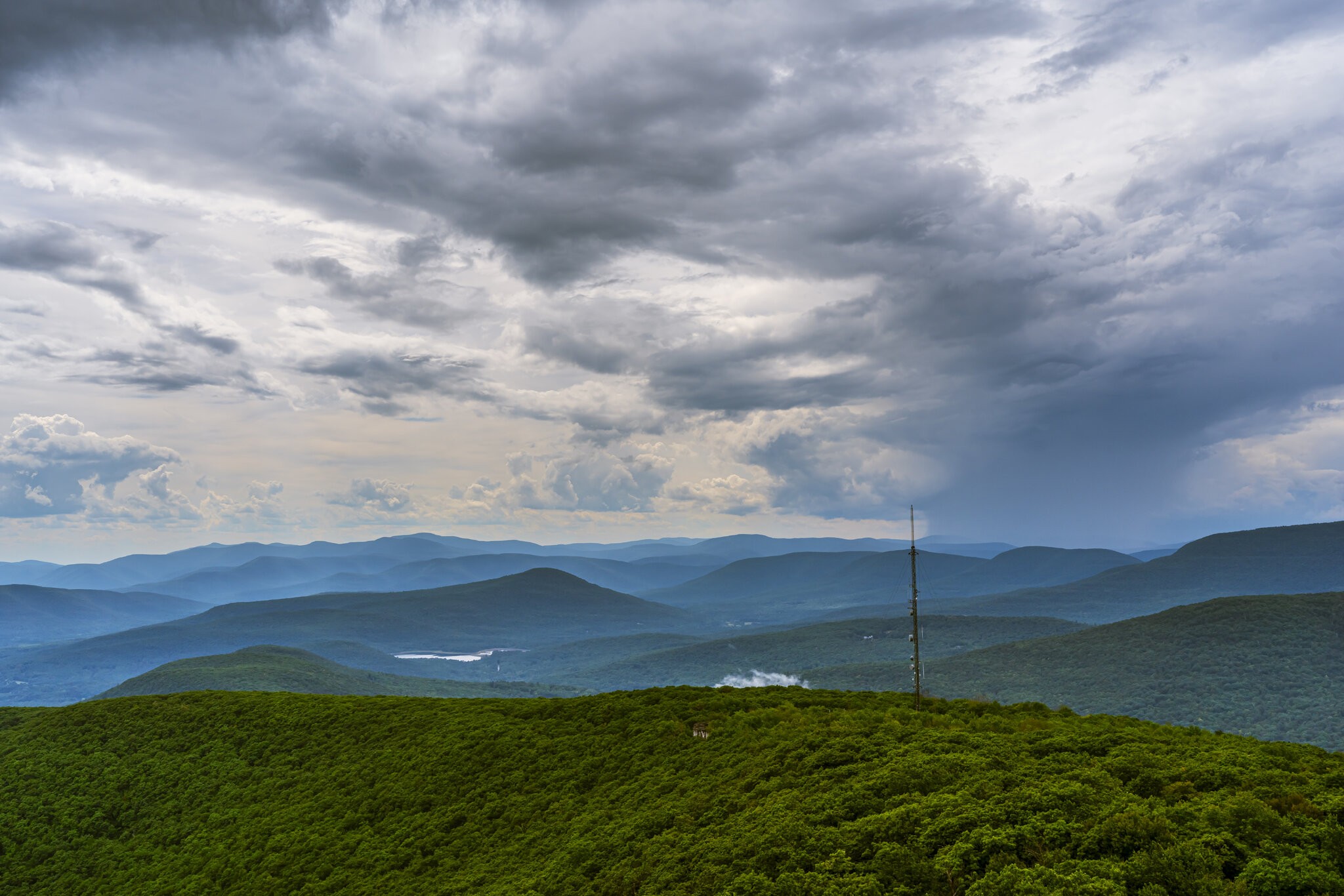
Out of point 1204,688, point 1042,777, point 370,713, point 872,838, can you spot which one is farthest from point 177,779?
point 1204,688

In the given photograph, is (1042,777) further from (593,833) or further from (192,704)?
(192,704)

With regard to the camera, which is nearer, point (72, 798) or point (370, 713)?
point (72, 798)

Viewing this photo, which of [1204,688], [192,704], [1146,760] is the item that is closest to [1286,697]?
[1204,688]

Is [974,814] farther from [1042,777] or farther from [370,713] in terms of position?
[370,713]

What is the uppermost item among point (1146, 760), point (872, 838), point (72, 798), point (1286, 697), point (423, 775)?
point (1146, 760)

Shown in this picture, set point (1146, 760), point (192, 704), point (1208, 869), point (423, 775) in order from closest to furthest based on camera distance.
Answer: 1. point (1208, 869)
2. point (1146, 760)
3. point (423, 775)
4. point (192, 704)

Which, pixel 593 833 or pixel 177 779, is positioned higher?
pixel 593 833

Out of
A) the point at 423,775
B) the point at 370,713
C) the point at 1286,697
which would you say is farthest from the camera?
the point at 1286,697
